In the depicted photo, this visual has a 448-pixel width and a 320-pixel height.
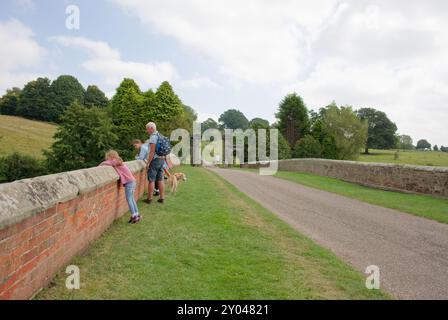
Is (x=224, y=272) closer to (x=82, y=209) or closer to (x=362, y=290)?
(x=362, y=290)

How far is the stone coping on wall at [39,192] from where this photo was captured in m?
2.91

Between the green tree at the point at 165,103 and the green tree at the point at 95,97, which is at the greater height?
the green tree at the point at 95,97

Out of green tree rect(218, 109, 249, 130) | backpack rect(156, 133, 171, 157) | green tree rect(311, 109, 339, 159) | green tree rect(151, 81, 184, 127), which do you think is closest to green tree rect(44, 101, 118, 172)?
green tree rect(151, 81, 184, 127)

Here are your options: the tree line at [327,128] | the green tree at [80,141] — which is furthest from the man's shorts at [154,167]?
the tree line at [327,128]

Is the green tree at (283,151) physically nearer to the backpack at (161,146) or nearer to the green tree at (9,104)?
the backpack at (161,146)

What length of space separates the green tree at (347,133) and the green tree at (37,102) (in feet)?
202

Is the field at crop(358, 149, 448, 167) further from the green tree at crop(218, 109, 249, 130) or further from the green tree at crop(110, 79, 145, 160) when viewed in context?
the green tree at crop(218, 109, 249, 130)

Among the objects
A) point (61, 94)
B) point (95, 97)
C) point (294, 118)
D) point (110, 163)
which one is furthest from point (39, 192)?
point (95, 97)

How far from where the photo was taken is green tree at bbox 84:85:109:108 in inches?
3575

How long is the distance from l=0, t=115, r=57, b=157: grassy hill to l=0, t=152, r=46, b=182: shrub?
7485 mm

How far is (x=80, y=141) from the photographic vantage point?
32.4 meters

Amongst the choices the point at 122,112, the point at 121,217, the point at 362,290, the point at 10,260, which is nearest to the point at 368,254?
the point at 362,290

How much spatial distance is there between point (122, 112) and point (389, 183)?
148ft
